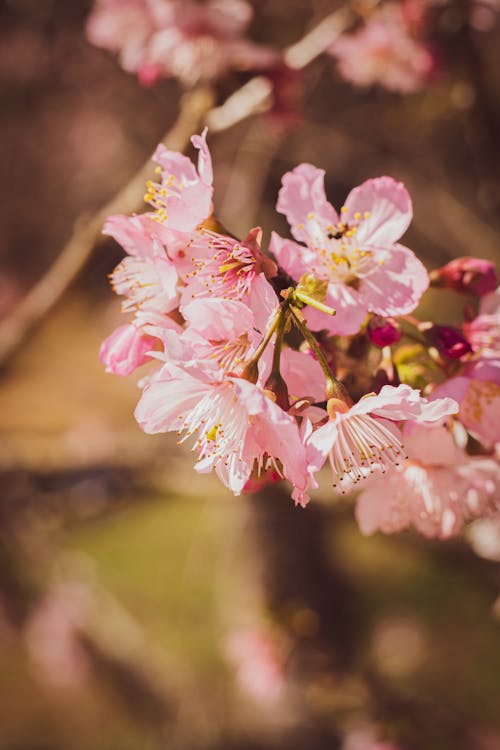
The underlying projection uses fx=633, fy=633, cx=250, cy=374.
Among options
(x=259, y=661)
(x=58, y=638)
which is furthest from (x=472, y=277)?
(x=58, y=638)

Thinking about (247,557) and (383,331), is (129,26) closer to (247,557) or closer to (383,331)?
(383,331)

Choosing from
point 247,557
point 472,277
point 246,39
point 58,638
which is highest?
point 246,39

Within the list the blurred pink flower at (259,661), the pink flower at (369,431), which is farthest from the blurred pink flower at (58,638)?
the pink flower at (369,431)

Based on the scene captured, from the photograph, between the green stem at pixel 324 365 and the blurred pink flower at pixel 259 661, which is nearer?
the green stem at pixel 324 365

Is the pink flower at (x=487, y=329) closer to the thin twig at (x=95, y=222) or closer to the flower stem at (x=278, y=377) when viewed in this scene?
the flower stem at (x=278, y=377)

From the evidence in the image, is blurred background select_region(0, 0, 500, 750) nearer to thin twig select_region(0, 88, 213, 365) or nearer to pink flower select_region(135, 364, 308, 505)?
thin twig select_region(0, 88, 213, 365)

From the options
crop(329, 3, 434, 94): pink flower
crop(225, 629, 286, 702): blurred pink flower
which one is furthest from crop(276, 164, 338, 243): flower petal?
crop(225, 629, 286, 702): blurred pink flower
